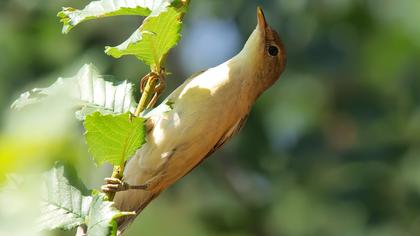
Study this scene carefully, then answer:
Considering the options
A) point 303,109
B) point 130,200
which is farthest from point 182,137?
point 303,109

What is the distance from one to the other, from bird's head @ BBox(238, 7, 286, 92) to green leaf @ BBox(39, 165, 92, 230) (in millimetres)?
1420

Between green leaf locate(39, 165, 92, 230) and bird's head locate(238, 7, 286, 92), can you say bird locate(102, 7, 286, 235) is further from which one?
green leaf locate(39, 165, 92, 230)

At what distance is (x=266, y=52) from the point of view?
3.32 meters

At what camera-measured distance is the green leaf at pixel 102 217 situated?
5.41ft

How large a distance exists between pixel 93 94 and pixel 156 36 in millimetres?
245

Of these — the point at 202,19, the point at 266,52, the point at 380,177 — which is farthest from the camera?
the point at 202,19

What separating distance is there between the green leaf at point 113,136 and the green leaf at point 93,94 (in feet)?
0.26

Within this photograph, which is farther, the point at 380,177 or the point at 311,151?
the point at 311,151

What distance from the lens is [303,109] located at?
7.27 metres

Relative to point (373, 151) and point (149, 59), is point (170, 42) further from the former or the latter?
point (373, 151)

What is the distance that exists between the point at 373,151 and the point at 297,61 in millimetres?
1098

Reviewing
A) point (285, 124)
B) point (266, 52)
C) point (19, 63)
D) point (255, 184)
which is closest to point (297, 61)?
point (285, 124)

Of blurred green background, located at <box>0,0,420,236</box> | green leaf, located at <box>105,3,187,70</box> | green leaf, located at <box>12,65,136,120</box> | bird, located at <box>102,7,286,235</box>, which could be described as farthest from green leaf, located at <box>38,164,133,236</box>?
blurred green background, located at <box>0,0,420,236</box>

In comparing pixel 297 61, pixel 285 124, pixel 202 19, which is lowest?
pixel 285 124
